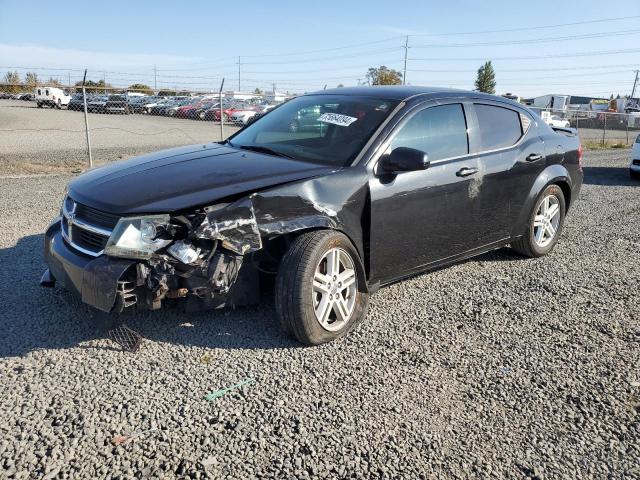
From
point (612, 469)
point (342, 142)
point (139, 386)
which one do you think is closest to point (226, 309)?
point (139, 386)

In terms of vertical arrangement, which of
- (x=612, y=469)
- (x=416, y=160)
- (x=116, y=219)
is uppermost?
(x=416, y=160)

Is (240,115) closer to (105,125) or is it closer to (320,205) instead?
(105,125)

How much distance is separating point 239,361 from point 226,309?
0.78 m

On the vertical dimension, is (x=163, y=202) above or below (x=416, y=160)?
below

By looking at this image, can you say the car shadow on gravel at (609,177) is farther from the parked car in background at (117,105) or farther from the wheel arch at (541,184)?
the parked car in background at (117,105)

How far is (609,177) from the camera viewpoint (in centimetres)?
1224

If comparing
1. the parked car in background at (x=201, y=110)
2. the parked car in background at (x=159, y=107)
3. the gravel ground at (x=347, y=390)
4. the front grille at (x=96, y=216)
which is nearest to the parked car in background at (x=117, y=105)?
the parked car in background at (x=159, y=107)

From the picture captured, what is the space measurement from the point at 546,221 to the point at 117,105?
1009 inches

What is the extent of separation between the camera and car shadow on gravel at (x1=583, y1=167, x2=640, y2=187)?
1130 cm

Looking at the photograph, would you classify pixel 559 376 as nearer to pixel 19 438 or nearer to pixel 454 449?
pixel 454 449

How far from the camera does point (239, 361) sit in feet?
11.1

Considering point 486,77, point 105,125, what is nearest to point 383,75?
point 486,77

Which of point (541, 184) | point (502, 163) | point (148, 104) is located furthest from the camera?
point (148, 104)

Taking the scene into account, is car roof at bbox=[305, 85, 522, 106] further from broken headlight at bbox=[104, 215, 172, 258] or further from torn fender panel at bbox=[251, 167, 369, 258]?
broken headlight at bbox=[104, 215, 172, 258]
